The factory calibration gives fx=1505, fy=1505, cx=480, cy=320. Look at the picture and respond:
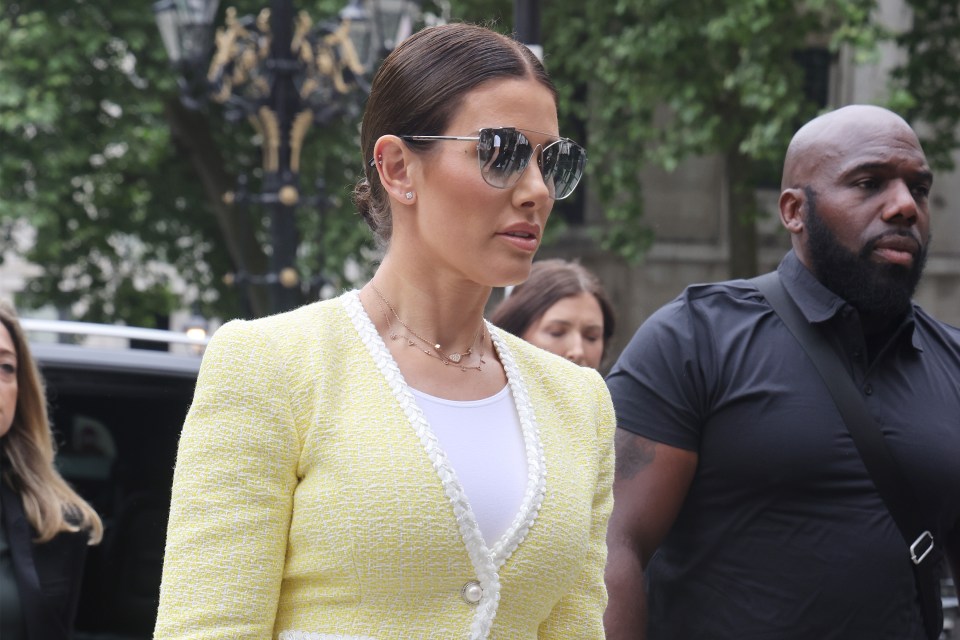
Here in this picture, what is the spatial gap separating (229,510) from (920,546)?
174 cm

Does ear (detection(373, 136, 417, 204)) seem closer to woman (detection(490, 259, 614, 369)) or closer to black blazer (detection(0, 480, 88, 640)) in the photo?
black blazer (detection(0, 480, 88, 640))

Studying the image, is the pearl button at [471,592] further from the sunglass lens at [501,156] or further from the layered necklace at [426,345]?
the sunglass lens at [501,156]

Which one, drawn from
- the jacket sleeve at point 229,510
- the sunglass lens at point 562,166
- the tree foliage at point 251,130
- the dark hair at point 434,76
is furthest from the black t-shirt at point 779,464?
the tree foliage at point 251,130

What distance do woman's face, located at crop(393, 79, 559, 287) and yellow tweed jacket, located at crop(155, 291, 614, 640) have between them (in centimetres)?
20

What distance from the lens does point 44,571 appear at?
4137 mm

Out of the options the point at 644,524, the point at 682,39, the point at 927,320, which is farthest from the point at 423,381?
the point at 682,39

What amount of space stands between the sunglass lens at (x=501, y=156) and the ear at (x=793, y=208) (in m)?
1.50

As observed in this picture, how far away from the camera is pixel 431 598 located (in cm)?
211

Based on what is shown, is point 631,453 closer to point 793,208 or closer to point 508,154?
point 793,208

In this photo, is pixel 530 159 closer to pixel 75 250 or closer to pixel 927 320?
pixel 927 320

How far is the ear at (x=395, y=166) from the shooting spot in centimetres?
226

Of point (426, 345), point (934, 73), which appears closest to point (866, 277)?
point (426, 345)

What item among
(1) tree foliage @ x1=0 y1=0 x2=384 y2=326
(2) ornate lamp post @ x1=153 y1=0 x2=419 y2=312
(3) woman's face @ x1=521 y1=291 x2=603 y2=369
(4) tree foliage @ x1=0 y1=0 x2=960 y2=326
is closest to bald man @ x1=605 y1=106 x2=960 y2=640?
(3) woman's face @ x1=521 y1=291 x2=603 y2=369

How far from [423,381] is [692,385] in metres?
1.23
